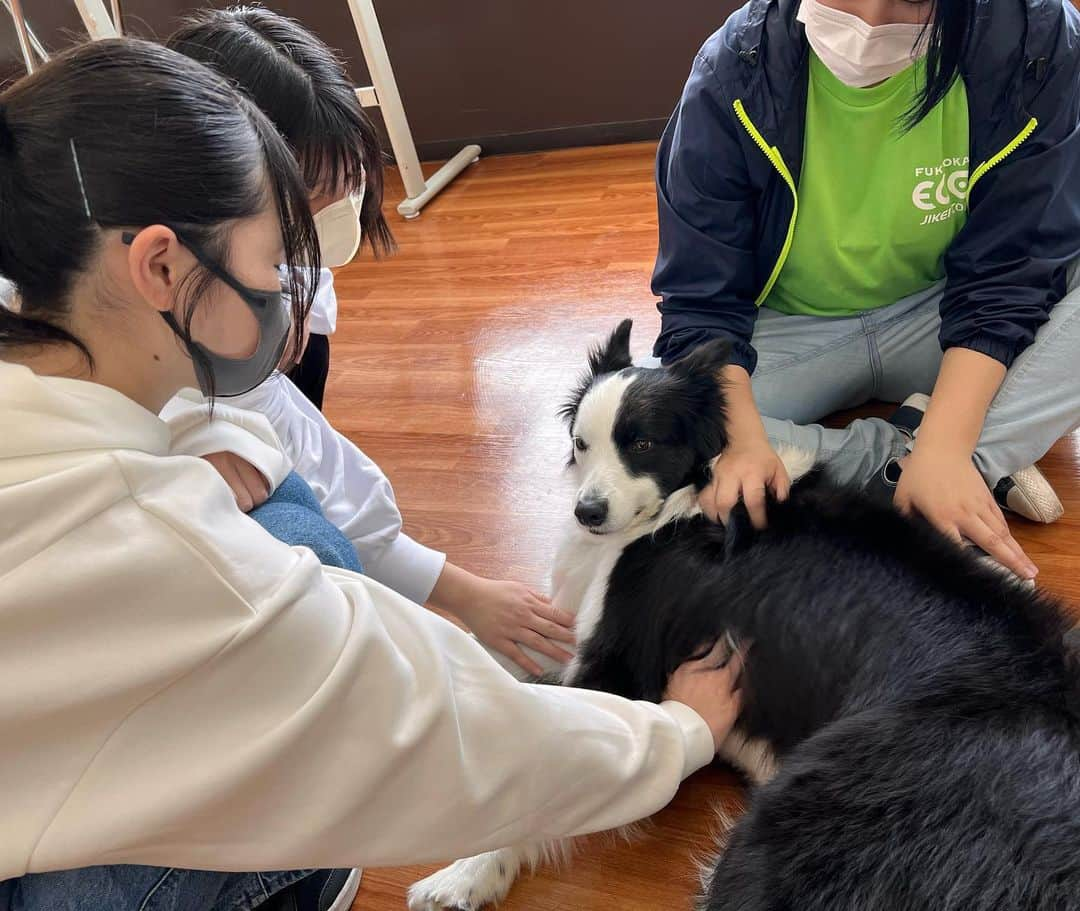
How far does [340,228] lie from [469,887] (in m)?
1.13

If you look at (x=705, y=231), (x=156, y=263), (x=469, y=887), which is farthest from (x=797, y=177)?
Result: (x=469, y=887)

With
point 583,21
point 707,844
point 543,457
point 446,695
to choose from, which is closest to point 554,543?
point 543,457

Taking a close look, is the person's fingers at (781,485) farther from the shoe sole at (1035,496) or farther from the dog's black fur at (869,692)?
the shoe sole at (1035,496)

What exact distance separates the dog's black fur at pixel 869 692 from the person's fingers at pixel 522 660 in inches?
7.5

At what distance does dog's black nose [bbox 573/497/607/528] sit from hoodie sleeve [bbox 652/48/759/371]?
0.42 m

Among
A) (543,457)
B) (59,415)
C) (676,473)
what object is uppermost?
(59,415)

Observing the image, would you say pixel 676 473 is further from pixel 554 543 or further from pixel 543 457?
pixel 543 457

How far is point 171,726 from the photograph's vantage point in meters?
0.70

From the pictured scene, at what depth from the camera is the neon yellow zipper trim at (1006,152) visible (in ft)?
4.79

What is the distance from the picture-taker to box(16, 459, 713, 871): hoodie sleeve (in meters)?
0.67

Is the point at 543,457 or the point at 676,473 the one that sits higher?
the point at 676,473

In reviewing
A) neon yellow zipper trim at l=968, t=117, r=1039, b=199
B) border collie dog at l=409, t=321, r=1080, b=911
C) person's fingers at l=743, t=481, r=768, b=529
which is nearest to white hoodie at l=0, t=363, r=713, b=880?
border collie dog at l=409, t=321, r=1080, b=911

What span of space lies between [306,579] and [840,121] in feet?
4.52

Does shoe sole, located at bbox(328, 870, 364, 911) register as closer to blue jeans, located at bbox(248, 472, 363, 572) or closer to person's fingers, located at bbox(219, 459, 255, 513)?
blue jeans, located at bbox(248, 472, 363, 572)
